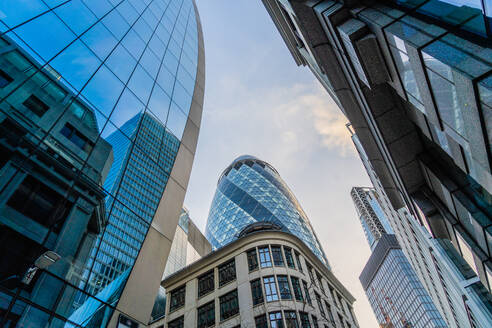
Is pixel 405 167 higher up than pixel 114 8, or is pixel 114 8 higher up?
pixel 114 8

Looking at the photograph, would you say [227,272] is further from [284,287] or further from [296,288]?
[296,288]

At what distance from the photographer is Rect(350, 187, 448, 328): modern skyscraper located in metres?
115

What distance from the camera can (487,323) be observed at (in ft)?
30.4

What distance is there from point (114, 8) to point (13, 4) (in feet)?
18.0

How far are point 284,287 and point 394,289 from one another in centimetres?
13063

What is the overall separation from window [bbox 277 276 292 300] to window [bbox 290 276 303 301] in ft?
2.54

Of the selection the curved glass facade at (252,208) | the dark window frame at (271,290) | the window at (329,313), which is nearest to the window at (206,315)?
the dark window frame at (271,290)

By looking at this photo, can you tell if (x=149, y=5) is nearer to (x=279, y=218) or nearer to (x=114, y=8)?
(x=114, y=8)

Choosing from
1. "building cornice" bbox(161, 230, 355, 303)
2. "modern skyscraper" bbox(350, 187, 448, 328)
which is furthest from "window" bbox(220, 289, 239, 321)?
"modern skyscraper" bbox(350, 187, 448, 328)

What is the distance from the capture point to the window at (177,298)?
126 ft

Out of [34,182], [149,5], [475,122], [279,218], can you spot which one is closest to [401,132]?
[475,122]

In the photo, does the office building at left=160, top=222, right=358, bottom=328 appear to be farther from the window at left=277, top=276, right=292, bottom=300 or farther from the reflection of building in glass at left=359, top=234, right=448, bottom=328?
the reflection of building in glass at left=359, top=234, right=448, bottom=328

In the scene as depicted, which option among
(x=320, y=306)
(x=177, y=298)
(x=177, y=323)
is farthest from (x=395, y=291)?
(x=177, y=323)

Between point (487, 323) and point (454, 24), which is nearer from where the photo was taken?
point (454, 24)
